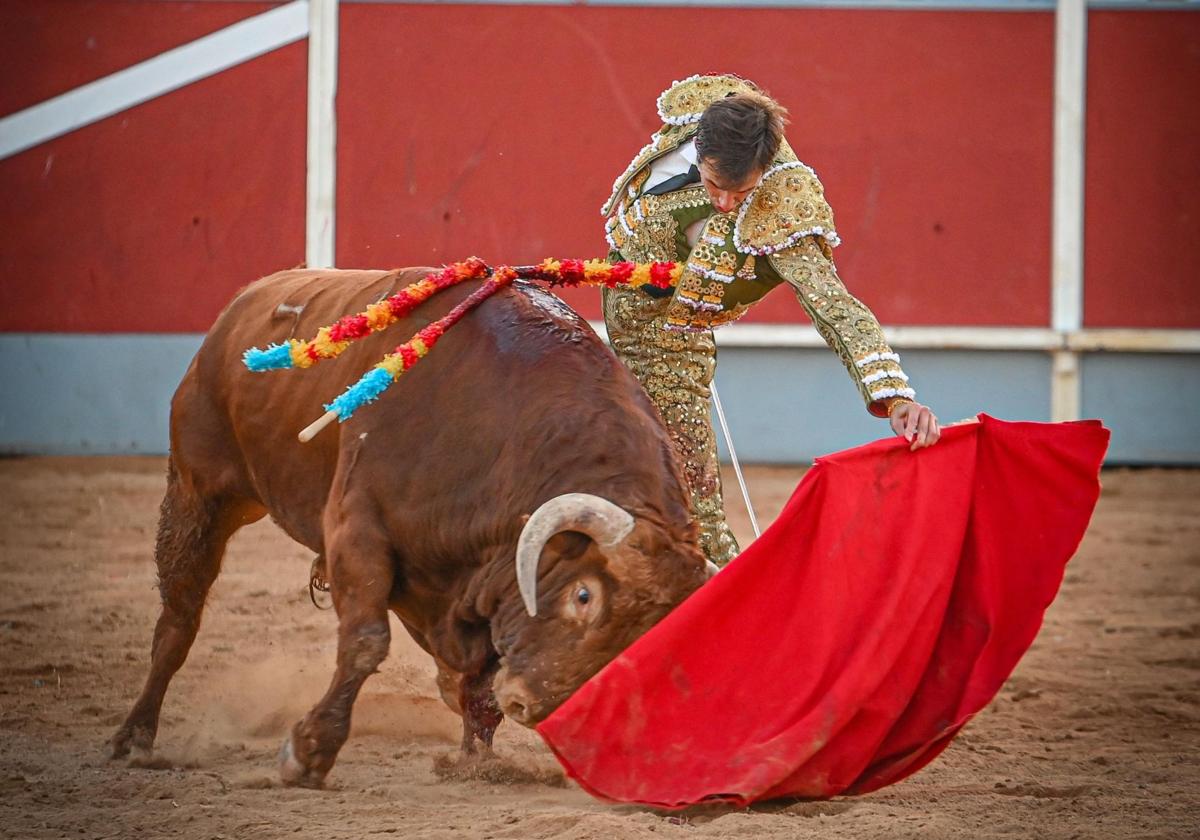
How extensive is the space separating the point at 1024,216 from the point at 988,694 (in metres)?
5.89

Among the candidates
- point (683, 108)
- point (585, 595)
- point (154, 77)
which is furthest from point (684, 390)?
point (154, 77)

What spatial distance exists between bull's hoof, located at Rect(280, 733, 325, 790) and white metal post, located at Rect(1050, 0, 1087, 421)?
606 cm

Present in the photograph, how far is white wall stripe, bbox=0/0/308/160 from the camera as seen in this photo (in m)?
8.41

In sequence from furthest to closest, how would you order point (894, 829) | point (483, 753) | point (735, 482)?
point (735, 482) < point (483, 753) < point (894, 829)

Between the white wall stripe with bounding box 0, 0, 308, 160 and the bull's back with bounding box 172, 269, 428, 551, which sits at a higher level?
the white wall stripe with bounding box 0, 0, 308, 160

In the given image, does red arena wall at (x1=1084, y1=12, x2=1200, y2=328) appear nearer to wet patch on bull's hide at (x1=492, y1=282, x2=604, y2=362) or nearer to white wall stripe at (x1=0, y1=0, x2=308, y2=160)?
white wall stripe at (x1=0, y1=0, x2=308, y2=160)

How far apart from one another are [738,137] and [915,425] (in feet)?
2.35

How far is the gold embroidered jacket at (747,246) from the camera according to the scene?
11.1ft

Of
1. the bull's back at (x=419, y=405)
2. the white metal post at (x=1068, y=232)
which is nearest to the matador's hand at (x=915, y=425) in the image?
the bull's back at (x=419, y=405)

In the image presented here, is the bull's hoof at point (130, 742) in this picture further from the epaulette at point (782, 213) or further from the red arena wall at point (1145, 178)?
the red arena wall at point (1145, 178)

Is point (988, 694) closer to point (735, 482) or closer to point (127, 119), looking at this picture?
point (735, 482)

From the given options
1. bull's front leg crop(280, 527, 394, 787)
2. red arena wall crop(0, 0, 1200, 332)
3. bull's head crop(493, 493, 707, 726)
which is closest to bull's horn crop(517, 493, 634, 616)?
bull's head crop(493, 493, 707, 726)

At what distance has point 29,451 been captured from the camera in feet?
27.7

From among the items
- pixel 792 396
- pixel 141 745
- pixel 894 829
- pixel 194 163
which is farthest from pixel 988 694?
pixel 194 163
